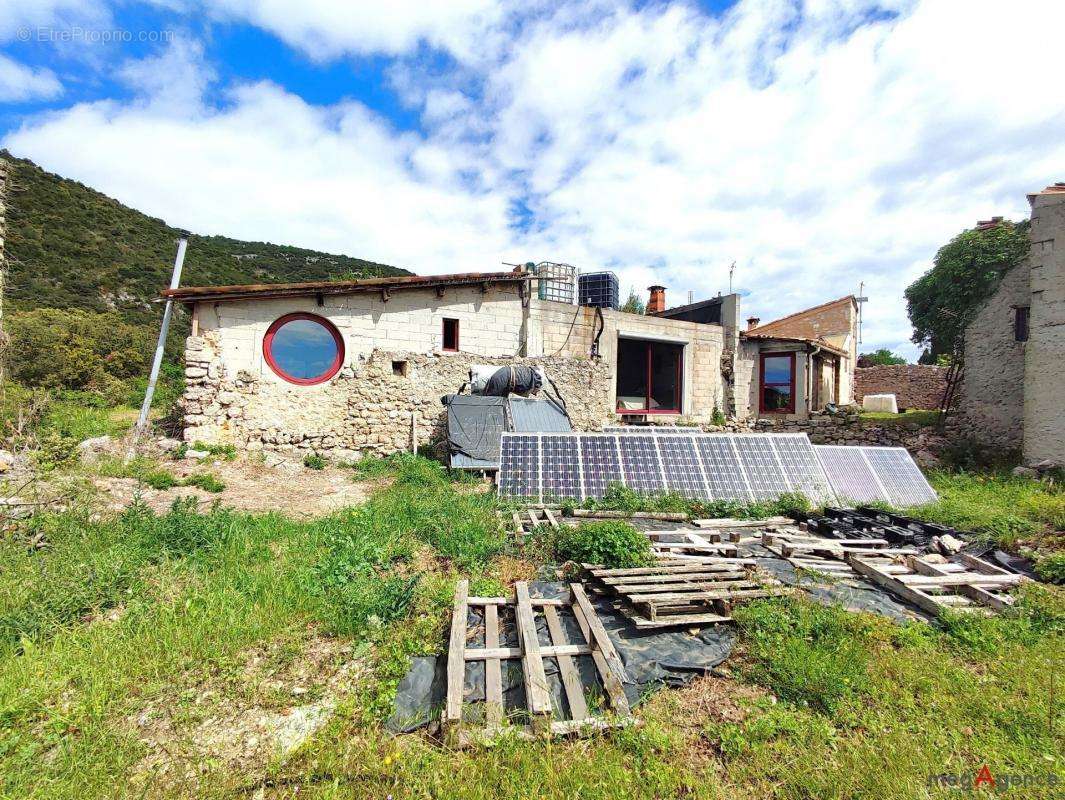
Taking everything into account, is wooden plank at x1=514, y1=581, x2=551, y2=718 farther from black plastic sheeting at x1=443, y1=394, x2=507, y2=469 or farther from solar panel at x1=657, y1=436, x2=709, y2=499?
black plastic sheeting at x1=443, y1=394, x2=507, y2=469

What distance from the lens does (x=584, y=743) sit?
7.39 ft

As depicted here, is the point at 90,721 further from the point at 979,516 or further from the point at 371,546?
the point at 979,516

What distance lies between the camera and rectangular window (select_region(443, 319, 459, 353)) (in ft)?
36.3

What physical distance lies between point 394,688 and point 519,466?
4.64 meters

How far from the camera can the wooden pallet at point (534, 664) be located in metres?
2.31

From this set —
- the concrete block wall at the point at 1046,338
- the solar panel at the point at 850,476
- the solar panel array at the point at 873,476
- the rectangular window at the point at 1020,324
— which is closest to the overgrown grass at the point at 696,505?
the solar panel at the point at 850,476

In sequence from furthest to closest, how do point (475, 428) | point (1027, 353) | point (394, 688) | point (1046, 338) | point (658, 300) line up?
1. point (658, 300)
2. point (475, 428)
3. point (1027, 353)
4. point (1046, 338)
5. point (394, 688)

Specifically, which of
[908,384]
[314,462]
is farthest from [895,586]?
[908,384]

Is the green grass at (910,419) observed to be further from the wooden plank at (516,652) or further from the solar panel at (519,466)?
the wooden plank at (516,652)

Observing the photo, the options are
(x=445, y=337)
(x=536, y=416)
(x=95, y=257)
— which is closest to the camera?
(x=536, y=416)

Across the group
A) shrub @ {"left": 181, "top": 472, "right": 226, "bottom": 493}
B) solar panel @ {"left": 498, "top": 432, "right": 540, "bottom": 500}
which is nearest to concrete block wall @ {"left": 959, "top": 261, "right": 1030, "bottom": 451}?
solar panel @ {"left": 498, "top": 432, "right": 540, "bottom": 500}

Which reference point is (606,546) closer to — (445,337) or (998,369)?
(445,337)

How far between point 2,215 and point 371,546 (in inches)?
249

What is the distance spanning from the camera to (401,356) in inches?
414
